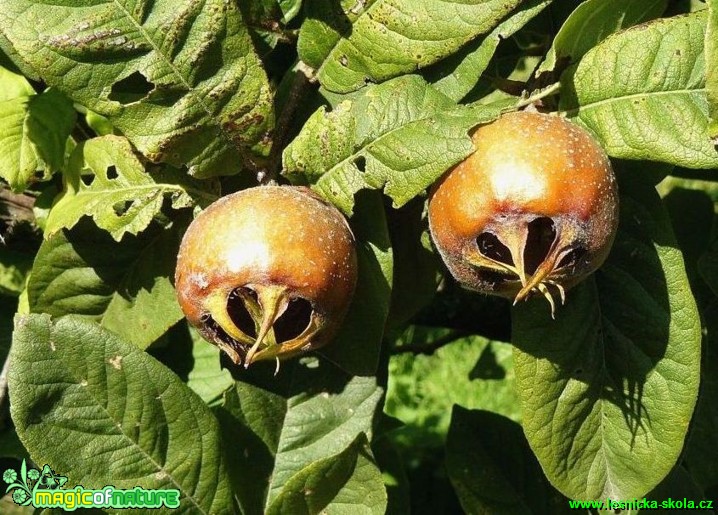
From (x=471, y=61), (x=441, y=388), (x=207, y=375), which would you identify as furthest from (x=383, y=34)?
(x=441, y=388)

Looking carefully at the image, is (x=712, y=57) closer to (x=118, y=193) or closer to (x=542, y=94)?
(x=542, y=94)

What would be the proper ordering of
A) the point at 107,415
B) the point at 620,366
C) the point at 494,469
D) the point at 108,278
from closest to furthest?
1. the point at 107,415
2. the point at 620,366
3. the point at 108,278
4. the point at 494,469

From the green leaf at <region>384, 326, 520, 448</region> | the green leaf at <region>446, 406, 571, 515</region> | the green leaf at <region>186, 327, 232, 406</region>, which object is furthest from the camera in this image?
the green leaf at <region>384, 326, 520, 448</region>

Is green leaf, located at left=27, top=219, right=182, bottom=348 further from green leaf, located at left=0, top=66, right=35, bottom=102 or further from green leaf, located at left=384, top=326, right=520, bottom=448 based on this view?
green leaf, located at left=384, top=326, right=520, bottom=448

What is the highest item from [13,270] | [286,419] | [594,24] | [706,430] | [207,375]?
[594,24]

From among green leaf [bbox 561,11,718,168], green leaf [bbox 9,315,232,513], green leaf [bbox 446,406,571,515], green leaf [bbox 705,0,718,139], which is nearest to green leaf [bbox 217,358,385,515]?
green leaf [bbox 9,315,232,513]
